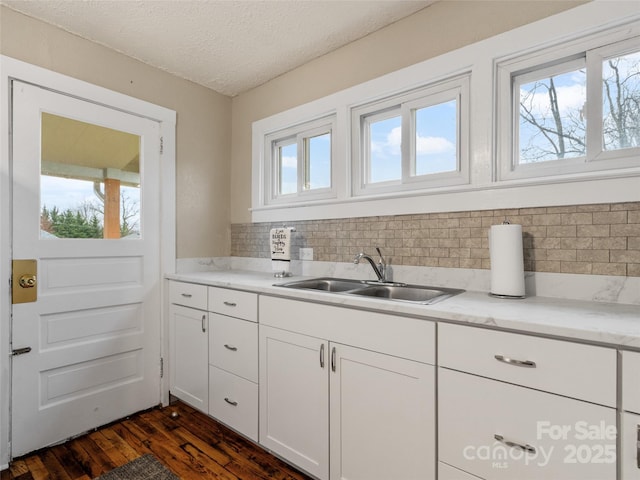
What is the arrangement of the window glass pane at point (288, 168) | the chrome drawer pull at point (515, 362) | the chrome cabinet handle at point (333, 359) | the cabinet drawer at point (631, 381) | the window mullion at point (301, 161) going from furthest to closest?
the window glass pane at point (288, 168) → the window mullion at point (301, 161) → the chrome cabinet handle at point (333, 359) → the chrome drawer pull at point (515, 362) → the cabinet drawer at point (631, 381)

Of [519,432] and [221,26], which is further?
[221,26]

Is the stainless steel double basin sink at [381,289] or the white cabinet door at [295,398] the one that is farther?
the stainless steel double basin sink at [381,289]

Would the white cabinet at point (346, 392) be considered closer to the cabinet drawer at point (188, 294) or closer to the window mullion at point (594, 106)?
the cabinet drawer at point (188, 294)

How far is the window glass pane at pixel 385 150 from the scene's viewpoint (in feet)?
6.89

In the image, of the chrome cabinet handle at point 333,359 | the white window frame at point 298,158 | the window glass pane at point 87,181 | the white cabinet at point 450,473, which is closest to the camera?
the white cabinet at point 450,473

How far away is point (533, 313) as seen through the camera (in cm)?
114

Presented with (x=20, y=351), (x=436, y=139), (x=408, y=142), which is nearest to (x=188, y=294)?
(x=20, y=351)

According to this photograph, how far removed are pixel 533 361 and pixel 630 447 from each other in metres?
0.29

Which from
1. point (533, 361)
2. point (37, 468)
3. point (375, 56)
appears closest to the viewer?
point (533, 361)

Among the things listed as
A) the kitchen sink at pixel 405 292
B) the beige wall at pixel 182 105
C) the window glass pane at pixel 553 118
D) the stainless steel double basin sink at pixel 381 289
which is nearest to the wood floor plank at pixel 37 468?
the beige wall at pixel 182 105

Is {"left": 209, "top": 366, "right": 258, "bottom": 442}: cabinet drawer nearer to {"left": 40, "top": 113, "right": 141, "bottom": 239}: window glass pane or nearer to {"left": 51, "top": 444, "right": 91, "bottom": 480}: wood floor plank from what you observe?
{"left": 51, "top": 444, "right": 91, "bottom": 480}: wood floor plank

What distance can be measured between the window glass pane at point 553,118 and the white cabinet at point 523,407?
3.32 ft

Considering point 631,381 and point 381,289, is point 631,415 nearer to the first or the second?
point 631,381

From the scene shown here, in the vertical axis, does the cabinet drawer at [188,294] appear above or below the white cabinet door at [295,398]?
above
